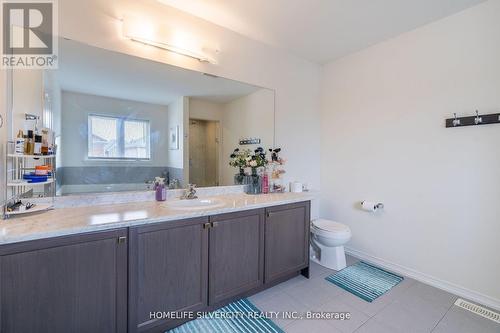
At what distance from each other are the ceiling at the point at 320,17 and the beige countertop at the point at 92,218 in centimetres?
171

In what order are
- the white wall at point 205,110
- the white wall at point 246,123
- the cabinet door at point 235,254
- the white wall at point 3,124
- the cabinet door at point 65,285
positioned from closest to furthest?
the cabinet door at point 65,285 → the white wall at point 3,124 → the cabinet door at point 235,254 → the white wall at point 205,110 → the white wall at point 246,123

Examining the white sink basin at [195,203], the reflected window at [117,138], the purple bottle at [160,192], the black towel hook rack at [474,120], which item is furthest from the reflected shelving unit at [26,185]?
the black towel hook rack at [474,120]

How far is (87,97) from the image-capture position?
169 cm

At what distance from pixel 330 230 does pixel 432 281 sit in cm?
104

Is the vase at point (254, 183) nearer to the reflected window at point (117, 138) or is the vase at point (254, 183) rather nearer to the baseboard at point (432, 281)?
the reflected window at point (117, 138)

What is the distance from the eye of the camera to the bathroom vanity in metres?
1.10

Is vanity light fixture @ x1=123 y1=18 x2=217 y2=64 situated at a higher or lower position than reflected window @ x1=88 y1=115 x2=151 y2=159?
higher

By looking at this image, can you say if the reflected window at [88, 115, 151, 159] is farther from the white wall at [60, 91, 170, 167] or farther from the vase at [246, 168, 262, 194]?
the vase at [246, 168, 262, 194]

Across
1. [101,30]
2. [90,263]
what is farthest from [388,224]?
[101,30]

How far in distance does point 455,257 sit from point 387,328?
1.05 metres

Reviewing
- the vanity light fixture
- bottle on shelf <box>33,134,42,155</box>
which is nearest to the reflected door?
the vanity light fixture

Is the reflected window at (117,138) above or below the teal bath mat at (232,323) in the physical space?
above

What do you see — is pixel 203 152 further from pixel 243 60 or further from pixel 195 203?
pixel 243 60

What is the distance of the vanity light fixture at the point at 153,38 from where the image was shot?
172 centimetres
